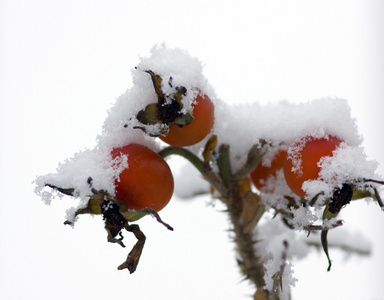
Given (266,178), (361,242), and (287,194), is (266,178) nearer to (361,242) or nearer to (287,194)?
(287,194)

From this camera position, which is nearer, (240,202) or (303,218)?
(303,218)

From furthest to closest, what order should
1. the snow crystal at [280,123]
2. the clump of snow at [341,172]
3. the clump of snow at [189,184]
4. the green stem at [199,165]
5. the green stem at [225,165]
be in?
the clump of snow at [189,184], the green stem at [225,165], the green stem at [199,165], the snow crystal at [280,123], the clump of snow at [341,172]

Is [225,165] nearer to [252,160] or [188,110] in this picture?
[252,160]

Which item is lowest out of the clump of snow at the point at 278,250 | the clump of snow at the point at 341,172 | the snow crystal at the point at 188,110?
the clump of snow at the point at 278,250

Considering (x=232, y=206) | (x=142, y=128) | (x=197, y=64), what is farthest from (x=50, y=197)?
(x=232, y=206)

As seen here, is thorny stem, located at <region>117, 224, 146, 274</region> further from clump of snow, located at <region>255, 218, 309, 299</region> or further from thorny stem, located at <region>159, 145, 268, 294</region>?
clump of snow, located at <region>255, 218, 309, 299</region>

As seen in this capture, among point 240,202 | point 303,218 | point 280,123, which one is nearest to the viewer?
point 303,218

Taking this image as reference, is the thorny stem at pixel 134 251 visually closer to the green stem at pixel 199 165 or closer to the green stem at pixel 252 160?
the green stem at pixel 199 165

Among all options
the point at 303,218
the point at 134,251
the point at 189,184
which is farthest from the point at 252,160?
the point at 189,184

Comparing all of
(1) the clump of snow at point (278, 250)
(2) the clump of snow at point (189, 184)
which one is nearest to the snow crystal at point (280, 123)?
(1) the clump of snow at point (278, 250)

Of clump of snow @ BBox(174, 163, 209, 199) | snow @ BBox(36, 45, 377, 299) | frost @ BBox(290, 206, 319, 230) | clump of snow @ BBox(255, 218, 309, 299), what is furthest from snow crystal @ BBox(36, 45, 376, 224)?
clump of snow @ BBox(174, 163, 209, 199)

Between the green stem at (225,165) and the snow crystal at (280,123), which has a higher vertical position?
the snow crystal at (280,123)
